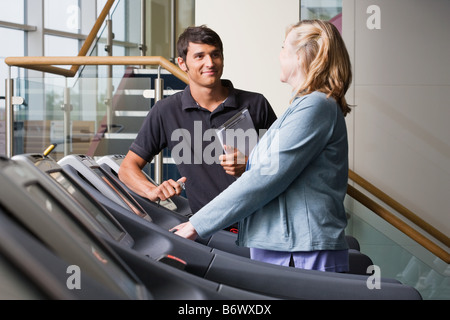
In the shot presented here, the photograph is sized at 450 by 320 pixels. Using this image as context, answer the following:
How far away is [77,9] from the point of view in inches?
384

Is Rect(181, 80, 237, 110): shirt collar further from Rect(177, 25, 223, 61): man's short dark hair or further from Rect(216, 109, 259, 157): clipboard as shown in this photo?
Rect(216, 109, 259, 157): clipboard

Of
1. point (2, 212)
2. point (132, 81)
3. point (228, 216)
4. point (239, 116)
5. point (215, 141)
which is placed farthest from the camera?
point (132, 81)

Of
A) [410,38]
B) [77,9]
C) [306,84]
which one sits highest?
[77,9]

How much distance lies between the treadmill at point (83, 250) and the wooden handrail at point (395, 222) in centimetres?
235

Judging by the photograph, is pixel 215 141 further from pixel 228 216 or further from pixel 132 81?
pixel 132 81

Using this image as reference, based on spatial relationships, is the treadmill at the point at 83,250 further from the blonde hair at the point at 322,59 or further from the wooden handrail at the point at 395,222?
the wooden handrail at the point at 395,222

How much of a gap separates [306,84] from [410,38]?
2.94 meters

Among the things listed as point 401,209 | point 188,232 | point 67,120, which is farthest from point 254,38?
point 188,232

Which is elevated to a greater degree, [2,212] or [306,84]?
[306,84]

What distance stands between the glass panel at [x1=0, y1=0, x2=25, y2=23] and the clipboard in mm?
7407

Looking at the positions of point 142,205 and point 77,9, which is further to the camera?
point 77,9

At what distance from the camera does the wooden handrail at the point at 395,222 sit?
3.38 m

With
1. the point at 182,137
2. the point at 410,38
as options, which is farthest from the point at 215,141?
the point at 410,38

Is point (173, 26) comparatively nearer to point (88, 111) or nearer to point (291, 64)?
point (88, 111)
